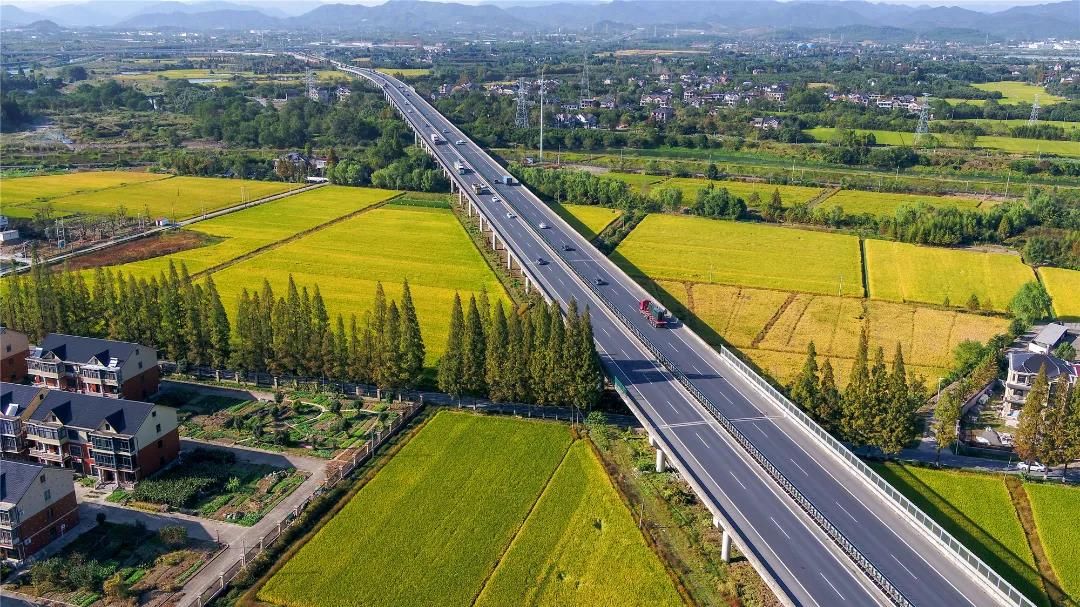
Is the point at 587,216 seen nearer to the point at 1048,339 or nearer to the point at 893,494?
the point at 1048,339

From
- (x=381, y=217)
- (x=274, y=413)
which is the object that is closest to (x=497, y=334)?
(x=274, y=413)

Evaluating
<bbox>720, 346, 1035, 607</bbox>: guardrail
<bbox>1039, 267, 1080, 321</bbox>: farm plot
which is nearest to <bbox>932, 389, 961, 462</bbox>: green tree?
<bbox>720, 346, 1035, 607</bbox>: guardrail

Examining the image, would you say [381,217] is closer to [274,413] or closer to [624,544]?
[274,413]

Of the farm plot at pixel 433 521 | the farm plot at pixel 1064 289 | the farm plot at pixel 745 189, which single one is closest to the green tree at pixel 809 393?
the farm plot at pixel 433 521

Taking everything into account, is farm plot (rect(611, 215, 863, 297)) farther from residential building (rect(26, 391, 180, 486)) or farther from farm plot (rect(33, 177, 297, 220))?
farm plot (rect(33, 177, 297, 220))

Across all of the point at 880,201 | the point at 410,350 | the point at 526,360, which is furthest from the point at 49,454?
the point at 880,201

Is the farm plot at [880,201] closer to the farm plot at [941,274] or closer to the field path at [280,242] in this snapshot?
the farm plot at [941,274]
